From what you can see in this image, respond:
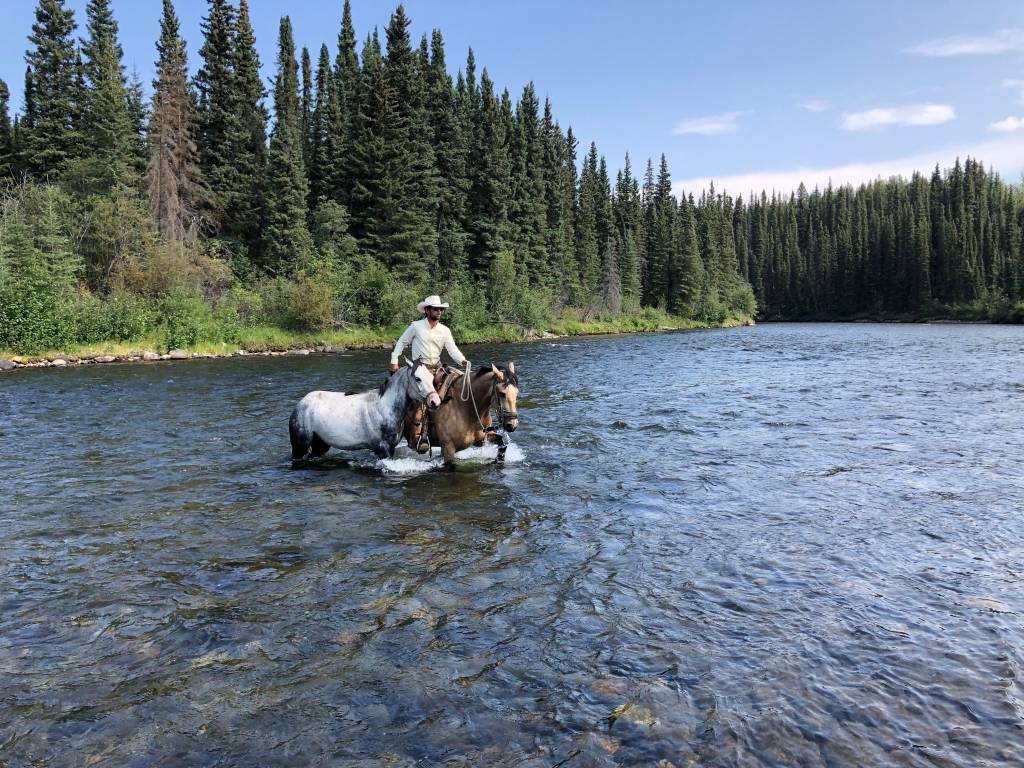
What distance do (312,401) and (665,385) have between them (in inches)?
673

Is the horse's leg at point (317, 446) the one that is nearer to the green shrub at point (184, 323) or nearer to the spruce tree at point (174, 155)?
the green shrub at point (184, 323)

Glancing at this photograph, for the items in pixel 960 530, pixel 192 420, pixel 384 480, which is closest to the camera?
pixel 960 530

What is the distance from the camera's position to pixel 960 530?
8516 mm

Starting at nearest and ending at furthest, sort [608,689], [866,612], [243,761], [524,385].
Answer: [243,761] < [608,689] < [866,612] < [524,385]

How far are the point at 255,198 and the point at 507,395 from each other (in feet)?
192

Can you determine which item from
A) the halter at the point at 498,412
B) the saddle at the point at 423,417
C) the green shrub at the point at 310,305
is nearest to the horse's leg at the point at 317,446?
the saddle at the point at 423,417

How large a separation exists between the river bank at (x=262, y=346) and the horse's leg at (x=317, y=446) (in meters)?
25.6

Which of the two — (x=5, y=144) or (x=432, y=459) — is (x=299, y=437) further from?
(x=5, y=144)

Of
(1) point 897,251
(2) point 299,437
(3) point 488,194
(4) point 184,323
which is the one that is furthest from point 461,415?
(1) point 897,251

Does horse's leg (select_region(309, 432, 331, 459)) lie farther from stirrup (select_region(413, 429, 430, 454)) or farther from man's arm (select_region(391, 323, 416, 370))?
man's arm (select_region(391, 323, 416, 370))

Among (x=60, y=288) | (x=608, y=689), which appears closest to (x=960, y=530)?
(x=608, y=689)

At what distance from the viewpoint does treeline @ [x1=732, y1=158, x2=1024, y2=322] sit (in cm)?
12375

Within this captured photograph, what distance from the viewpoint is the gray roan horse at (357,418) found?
1147cm

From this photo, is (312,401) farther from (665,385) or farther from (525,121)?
(525,121)
